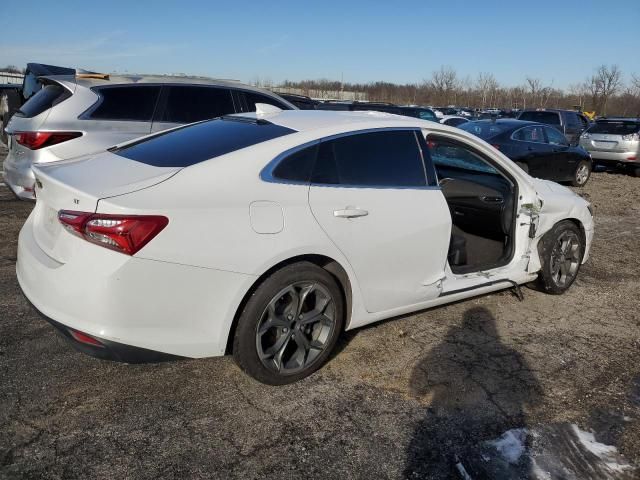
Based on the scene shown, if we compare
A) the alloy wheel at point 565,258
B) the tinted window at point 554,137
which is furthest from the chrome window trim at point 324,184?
the tinted window at point 554,137

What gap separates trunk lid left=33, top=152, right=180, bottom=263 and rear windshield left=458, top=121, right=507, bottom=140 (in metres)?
8.76

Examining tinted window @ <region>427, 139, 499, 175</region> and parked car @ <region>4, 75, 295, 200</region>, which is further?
parked car @ <region>4, 75, 295, 200</region>

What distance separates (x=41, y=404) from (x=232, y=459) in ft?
3.80

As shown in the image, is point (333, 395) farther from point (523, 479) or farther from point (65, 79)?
point (65, 79)

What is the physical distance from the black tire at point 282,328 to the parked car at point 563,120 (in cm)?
1643

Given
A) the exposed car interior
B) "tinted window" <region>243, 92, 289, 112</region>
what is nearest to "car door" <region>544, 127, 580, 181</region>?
Answer: "tinted window" <region>243, 92, 289, 112</region>

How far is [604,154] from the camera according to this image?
1446 cm

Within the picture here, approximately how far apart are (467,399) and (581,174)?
10554 millimetres

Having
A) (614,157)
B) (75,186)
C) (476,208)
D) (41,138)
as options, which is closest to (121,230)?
(75,186)

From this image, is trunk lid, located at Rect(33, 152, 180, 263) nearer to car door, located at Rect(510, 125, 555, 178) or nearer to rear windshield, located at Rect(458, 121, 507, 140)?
rear windshield, located at Rect(458, 121, 507, 140)

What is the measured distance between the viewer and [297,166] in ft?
10.3

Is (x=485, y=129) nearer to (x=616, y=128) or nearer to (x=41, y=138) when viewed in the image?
(x=616, y=128)

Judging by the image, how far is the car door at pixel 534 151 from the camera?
35.2 feet

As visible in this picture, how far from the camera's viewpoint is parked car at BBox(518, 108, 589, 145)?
17656 mm
